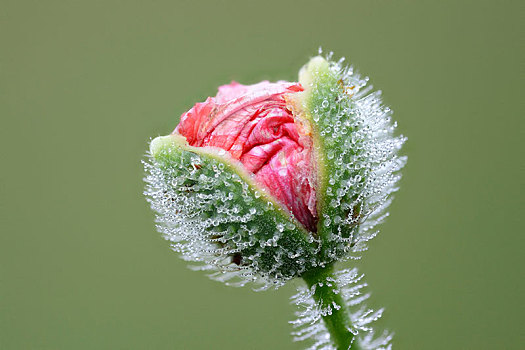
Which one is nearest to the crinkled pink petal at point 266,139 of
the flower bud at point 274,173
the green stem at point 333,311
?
the flower bud at point 274,173

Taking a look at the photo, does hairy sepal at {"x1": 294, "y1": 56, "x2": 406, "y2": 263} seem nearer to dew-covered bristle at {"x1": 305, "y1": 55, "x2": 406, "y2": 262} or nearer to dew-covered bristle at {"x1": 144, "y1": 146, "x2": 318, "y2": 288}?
dew-covered bristle at {"x1": 305, "y1": 55, "x2": 406, "y2": 262}

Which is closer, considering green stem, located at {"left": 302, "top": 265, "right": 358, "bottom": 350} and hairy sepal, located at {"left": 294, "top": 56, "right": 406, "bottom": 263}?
hairy sepal, located at {"left": 294, "top": 56, "right": 406, "bottom": 263}

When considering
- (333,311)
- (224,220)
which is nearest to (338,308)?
(333,311)

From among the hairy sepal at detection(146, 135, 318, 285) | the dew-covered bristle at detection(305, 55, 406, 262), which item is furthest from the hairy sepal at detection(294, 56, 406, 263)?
the hairy sepal at detection(146, 135, 318, 285)

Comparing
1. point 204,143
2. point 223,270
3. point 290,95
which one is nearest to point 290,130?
point 290,95

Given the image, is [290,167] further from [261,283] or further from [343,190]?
[261,283]

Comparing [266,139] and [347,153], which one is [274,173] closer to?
[266,139]
